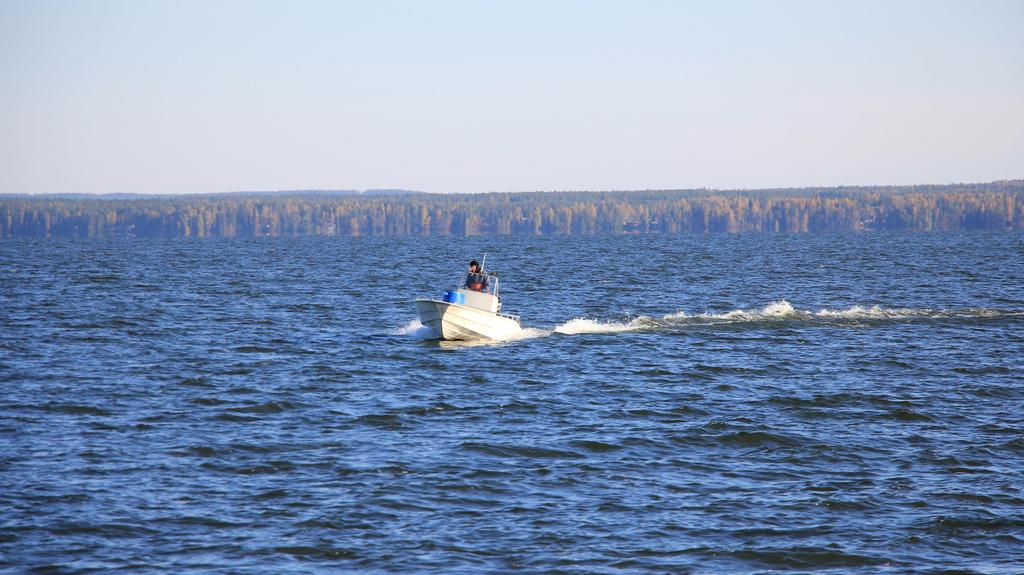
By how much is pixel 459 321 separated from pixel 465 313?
14.5 inches

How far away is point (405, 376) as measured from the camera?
A: 31781 millimetres

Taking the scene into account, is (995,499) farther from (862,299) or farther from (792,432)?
(862,299)

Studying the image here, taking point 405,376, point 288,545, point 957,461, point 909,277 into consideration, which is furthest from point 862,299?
point 288,545

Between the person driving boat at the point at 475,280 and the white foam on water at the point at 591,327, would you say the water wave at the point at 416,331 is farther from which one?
the white foam on water at the point at 591,327

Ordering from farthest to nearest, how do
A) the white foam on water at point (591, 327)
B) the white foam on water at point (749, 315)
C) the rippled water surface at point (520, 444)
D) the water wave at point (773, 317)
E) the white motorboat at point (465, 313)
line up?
the white foam on water at point (749, 315) → the water wave at point (773, 317) → the white foam on water at point (591, 327) → the white motorboat at point (465, 313) → the rippled water surface at point (520, 444)

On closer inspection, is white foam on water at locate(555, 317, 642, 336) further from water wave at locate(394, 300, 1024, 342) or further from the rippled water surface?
the rippled water surface

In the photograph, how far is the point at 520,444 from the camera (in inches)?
909

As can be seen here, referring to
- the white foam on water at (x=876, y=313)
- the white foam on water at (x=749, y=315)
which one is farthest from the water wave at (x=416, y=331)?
the white foam on water at (x=876, y=313)

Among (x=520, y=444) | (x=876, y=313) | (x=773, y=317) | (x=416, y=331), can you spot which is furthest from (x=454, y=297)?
(x=876, y=313)

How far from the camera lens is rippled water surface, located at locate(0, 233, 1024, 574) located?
16.9 meters

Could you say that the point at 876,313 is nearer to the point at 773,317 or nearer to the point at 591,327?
the point at 773,317

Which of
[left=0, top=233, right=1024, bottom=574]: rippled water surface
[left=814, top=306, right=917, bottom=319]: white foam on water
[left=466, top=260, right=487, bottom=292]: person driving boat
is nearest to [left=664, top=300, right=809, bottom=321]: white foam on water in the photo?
[left=0, top=233, right=1024, bottom=574]: rippled water surface

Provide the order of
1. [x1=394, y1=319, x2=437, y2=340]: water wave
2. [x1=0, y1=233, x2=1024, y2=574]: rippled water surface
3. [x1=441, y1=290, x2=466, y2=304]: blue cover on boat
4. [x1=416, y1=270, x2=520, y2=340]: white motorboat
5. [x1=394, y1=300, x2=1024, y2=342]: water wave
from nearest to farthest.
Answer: [x1=0, y1=233, x2=1024, y2=574]: rippled water surface, [x1=441, y1=290, x2=466, y2=304]: blue cover on boat, [x1=416, y1=270, x2=520, y2=340]: white motorboat, [x1=394, y1=319, x2=437, y2=340]: water wave, [x1=394, y1=300, x2=1024, y2=342]: water wave

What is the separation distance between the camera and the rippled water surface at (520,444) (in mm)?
16875
